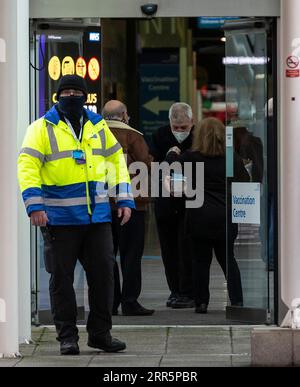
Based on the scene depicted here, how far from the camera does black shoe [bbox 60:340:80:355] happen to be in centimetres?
827

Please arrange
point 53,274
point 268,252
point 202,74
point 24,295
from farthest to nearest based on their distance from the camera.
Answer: point 202,74, point 268,252, point 24,295, point 53,274

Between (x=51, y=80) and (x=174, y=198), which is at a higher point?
(x=51, y=80)

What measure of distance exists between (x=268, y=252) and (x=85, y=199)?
7.08ft

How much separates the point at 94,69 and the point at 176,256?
208cm

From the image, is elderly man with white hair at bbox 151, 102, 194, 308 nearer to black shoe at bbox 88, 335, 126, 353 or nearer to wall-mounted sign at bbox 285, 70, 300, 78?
black shoe at bbox 88, 335, 126, 353

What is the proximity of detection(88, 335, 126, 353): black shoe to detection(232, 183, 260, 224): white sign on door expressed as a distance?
1969 mm

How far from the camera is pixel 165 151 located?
36.6ft

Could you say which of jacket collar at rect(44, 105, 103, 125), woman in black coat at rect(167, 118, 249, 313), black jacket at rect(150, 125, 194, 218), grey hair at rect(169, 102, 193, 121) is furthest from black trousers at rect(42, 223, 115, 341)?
grey hair at rect(169, 102, 193, 121)

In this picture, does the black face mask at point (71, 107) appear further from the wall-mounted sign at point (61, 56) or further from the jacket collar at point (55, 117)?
the wall-mounted sign at point (61, 56)

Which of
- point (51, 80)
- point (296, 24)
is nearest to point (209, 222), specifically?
point (51, 80)

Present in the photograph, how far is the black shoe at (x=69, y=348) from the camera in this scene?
827 cm

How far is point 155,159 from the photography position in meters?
11.3

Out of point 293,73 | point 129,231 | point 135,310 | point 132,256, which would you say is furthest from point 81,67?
point 293,73
